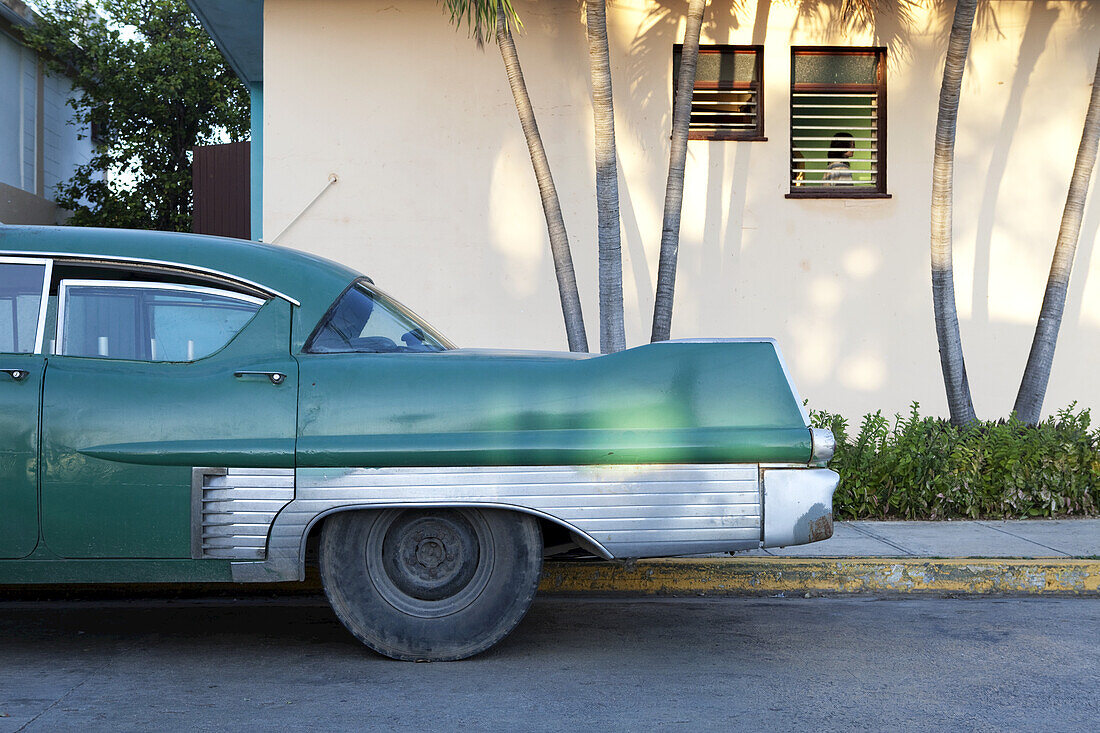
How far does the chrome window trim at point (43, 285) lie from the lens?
4.21m

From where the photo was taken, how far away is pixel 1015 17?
1015 centimetres

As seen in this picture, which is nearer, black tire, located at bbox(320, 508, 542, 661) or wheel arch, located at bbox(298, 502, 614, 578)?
wheel arch, located at bbox(298, 502, 614, 578)

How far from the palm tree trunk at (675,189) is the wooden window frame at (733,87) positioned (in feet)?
4.61

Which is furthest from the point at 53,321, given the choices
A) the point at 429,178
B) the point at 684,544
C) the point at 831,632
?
the point at 429,178

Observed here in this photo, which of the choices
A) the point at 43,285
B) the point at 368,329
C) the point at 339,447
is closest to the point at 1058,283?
the point at 368,329

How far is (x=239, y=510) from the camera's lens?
4.11 m

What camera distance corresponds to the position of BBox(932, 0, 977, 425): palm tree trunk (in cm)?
800

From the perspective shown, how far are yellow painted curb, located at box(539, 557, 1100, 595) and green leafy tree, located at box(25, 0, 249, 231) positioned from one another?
1846 cm

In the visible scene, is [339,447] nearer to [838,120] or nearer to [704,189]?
[704,189]

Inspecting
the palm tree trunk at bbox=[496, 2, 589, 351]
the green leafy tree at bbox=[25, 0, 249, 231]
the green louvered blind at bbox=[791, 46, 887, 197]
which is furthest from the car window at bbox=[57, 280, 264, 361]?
the green leafy tree at bbox=[25, 0, 249, 231]

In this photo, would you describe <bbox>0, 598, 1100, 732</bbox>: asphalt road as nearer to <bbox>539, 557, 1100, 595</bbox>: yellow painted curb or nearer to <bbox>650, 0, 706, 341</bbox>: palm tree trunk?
<bbox>539, 557, 1100, 595</bbox>: yellow painted curb

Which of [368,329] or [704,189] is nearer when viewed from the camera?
[368,329]

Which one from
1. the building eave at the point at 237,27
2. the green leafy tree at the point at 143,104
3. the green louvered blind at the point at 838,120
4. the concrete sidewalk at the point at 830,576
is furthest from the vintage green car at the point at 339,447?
the green leafy tree at the point at 143,104

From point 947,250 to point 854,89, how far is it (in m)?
2.87
